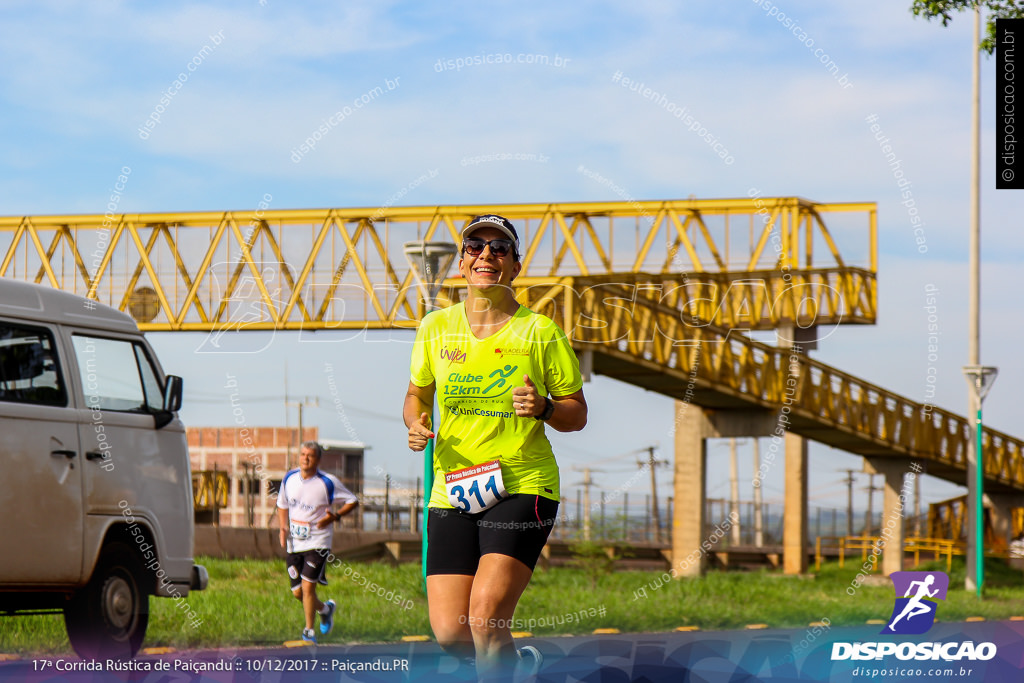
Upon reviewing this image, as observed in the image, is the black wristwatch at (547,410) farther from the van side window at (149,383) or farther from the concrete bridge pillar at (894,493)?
the concrete bridge pillar at (894,493)

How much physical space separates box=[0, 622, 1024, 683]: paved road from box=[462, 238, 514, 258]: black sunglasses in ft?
6.42

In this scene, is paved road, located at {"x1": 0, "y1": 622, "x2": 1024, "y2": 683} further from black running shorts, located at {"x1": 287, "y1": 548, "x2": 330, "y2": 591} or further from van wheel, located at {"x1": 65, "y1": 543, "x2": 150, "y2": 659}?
black running shorts, located at {"x1": 287, "y1": 548, "x2": 330, "y2": 591}

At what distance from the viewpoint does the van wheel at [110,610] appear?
11.5m

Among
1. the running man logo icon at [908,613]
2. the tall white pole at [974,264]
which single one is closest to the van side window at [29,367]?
the running man logo icon at [908,613]

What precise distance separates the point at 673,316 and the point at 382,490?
9.05 meters

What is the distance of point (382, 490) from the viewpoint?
37125mm

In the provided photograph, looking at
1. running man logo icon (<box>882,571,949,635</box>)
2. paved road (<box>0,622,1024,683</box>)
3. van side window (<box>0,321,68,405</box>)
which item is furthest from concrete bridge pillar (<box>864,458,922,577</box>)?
van side window (<box>0,321,68,405</box>)

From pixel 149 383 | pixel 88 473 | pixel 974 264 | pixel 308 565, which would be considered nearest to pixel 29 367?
pixel 88 473

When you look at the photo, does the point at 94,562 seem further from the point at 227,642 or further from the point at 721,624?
the point at 721,624

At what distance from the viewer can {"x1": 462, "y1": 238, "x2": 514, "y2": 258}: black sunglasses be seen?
284 inches

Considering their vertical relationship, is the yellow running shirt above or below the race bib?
above

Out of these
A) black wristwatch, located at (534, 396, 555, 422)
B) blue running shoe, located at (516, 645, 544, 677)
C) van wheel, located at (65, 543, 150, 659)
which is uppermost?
black wristwatch, located at (534, 396, 555, 422)

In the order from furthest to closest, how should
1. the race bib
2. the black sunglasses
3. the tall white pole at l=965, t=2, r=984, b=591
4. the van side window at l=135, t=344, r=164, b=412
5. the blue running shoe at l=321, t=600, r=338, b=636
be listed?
the tall white pole at l=965, t=2, r=984, b=591 < the blue running shoe at l=321, t=600, r=338, b=636 < the van side window at l=135, t=344, r=164, b=412 < the black sunglasses < the race bib

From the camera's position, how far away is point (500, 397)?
23.3 ft
